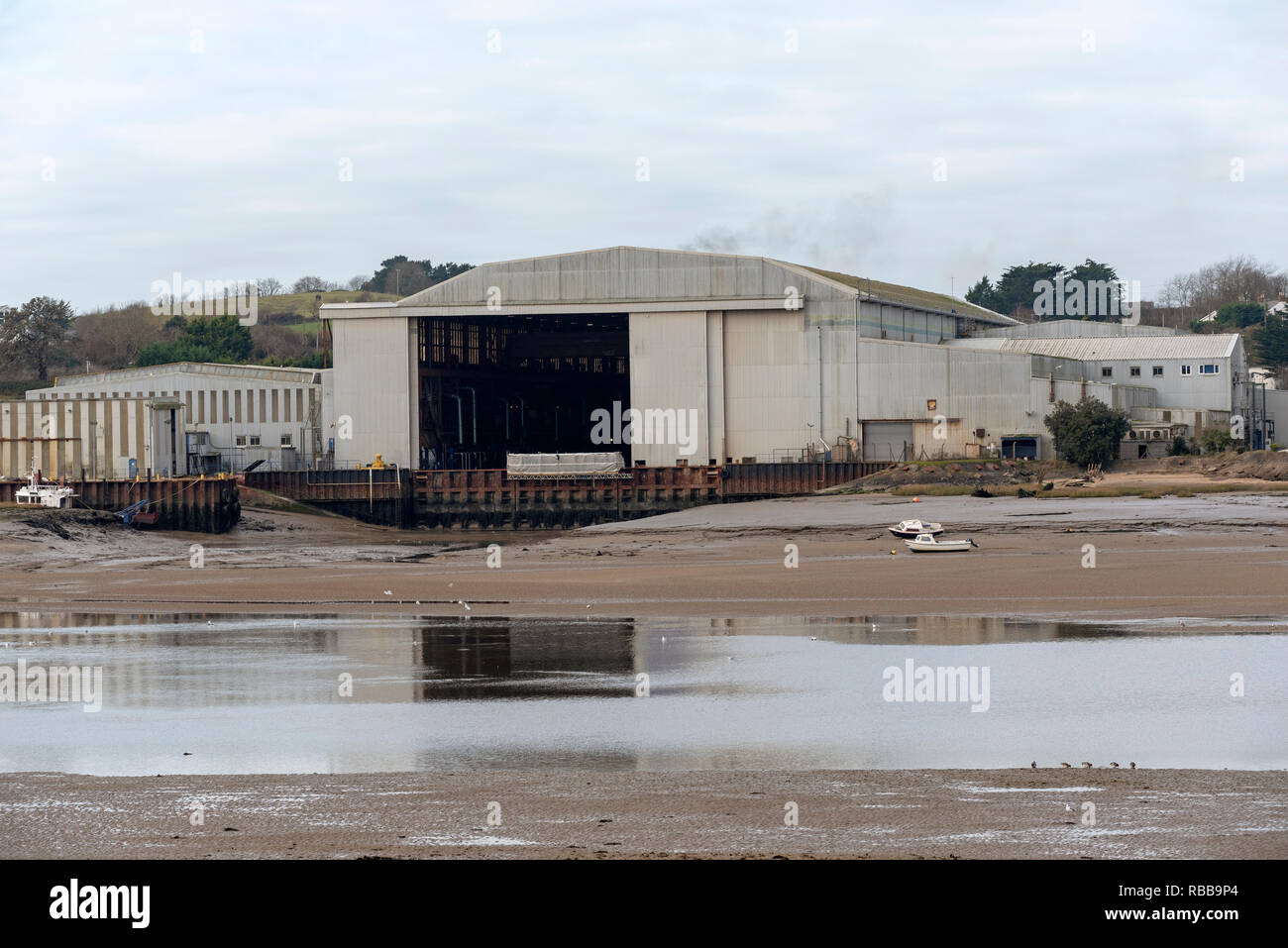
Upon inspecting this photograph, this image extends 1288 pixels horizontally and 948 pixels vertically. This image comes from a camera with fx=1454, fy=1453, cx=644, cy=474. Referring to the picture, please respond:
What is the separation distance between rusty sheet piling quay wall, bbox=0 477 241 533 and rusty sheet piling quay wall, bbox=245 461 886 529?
9.84m

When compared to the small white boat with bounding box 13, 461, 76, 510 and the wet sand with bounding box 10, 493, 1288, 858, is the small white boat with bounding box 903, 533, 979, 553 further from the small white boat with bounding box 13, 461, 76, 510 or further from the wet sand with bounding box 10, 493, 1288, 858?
the small white boat with bounding box 13, 461, 76, 510

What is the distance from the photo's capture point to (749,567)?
149ft

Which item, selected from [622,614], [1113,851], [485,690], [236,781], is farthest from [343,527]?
[1113,851]

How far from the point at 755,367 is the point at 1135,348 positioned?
855 inches

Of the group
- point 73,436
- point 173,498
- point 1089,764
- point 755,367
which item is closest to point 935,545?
point 1089,764

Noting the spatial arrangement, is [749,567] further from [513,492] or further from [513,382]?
[513,382]

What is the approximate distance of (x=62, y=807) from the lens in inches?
567

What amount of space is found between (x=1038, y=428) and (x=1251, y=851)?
64.0 m

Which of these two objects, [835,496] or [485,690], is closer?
[485,690]

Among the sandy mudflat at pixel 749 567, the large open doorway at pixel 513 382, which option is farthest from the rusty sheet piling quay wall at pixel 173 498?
the large open doorway at pixel 513 382

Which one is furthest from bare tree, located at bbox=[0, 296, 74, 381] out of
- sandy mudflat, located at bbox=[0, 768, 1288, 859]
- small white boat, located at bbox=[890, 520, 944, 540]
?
sandy mudflat, located at bbox=[0, 768, 1288, 859]

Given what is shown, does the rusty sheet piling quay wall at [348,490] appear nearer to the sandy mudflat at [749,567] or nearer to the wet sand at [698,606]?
the wet sand at [698,606]

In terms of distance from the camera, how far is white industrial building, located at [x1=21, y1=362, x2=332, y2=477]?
7350 cm

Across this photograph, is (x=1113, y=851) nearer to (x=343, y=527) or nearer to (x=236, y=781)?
(x=236, y=781)
